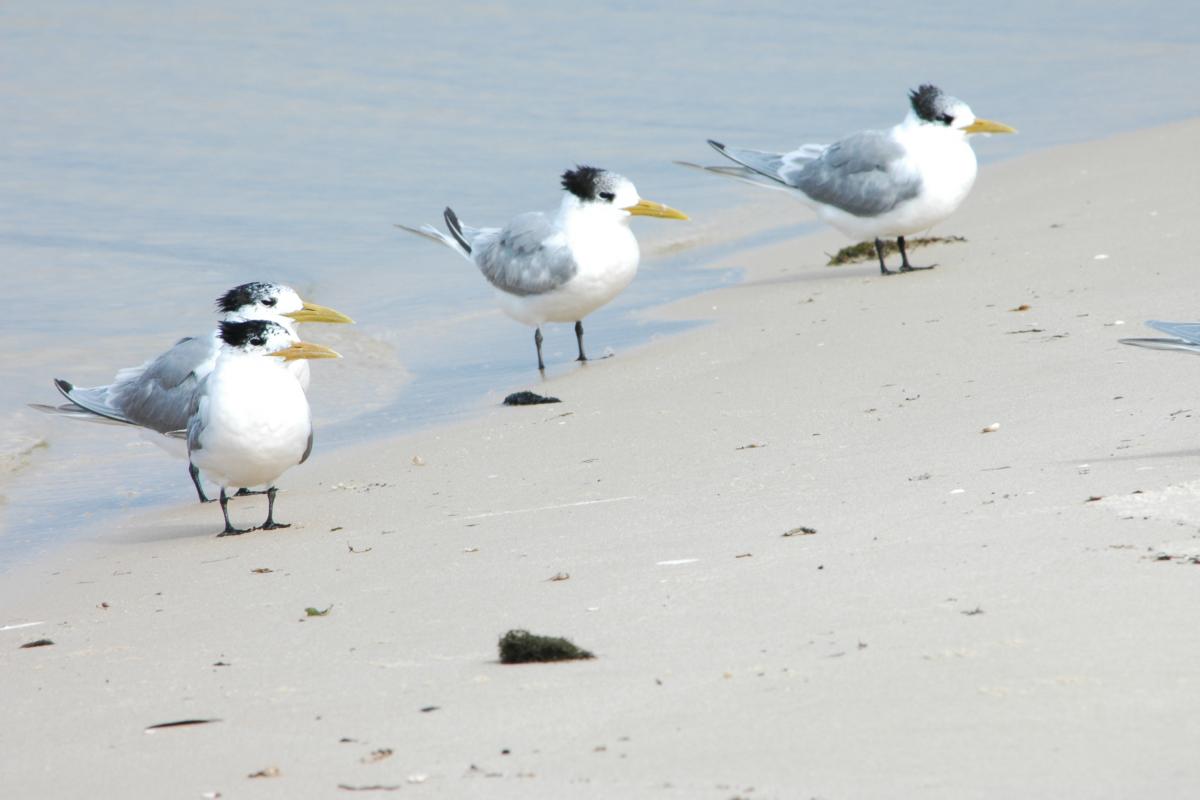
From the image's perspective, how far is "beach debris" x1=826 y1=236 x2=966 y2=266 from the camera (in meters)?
10.0

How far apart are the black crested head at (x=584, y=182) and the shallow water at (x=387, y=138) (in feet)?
2.73

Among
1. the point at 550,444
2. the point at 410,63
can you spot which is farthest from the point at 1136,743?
the point at 410,63

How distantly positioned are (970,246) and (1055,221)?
Result: 52cm

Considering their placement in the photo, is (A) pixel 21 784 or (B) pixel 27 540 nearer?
A: (A) pixel 21 784

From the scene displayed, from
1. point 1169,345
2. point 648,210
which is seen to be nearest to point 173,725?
point 1169,345

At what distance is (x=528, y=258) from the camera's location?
28.5ft

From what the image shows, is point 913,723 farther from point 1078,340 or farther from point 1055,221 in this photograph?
point 1055,221

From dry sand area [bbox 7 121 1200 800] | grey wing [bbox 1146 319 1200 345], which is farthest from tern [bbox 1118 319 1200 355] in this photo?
dry sand area [bbox 7 121 1200 800]

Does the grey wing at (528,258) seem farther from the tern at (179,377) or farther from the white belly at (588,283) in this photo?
the tern at (179,377)

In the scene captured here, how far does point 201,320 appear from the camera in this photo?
1012cm

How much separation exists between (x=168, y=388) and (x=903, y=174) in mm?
4576

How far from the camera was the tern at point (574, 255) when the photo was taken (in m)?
8.50

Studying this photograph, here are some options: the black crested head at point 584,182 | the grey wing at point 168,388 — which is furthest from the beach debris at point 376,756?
the black crested head at point 584,182

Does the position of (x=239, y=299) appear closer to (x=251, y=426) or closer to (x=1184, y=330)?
(x=251, y=426)
